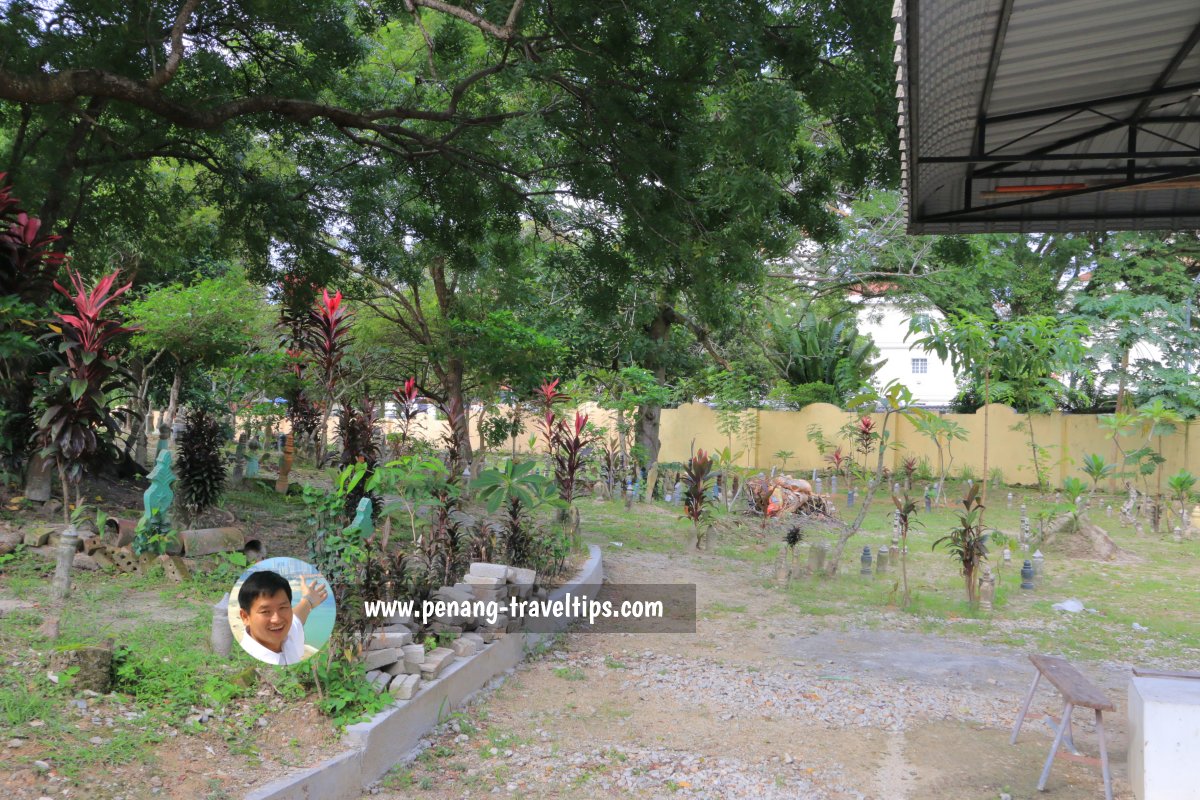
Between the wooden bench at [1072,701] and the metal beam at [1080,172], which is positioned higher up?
the metal beam at [1080,172]

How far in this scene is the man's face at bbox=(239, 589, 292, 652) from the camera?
11.6 feet

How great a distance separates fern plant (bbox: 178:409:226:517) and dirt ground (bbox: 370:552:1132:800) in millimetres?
3632

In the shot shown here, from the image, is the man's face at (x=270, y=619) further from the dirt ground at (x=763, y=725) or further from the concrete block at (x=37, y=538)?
the concrete block at (x=37, y=538)

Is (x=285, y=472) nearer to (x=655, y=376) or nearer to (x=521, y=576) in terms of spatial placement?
(x=521, y=576)

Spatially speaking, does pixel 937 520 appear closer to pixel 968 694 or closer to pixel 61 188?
pixel 968 694

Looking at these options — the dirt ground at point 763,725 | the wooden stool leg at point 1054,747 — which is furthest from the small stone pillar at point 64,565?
the wooden stool leg at point 1054,747

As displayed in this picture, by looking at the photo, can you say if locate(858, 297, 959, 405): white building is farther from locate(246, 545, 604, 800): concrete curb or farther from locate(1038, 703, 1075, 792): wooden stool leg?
locate(1038, 703, 1075, 792): wooden stool leg

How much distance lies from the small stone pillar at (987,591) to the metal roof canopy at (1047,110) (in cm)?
316

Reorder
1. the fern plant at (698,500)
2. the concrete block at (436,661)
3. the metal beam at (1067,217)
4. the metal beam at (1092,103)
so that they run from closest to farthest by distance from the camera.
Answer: the concrete block at (436,661) < the metal beam at (1092,103) < the metal beam at (1067,217) < the fern plant at (698,500)

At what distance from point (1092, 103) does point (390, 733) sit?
5378 millimetres

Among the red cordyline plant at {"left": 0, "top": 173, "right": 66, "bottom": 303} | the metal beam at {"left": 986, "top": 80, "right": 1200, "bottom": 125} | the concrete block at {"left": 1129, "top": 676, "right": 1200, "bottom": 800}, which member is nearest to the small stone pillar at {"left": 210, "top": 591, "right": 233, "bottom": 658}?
the red cordyline plant at {"left": 0, "top": 173, "right": 66, "bottom": 303}

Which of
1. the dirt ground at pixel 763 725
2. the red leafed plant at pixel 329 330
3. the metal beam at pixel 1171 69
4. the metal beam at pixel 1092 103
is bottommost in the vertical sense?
the dirt ground at pixel 763 725

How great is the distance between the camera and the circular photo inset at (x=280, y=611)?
354 cm

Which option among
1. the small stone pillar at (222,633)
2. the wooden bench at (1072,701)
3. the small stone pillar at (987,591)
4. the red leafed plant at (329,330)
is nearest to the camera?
the wooden bench at (1072,701)
